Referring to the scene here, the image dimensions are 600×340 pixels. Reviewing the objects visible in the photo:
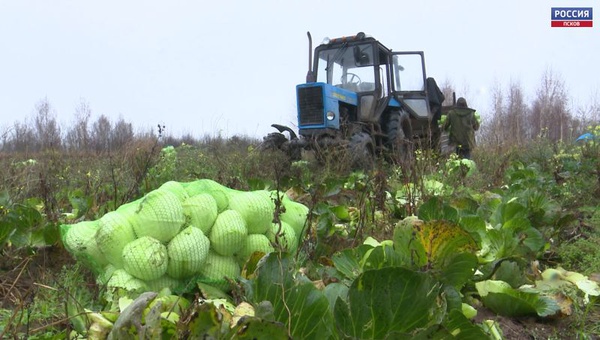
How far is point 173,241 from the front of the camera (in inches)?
68.4

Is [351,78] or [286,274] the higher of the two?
[351,78]

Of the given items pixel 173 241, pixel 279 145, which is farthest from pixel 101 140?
pixel 173 241

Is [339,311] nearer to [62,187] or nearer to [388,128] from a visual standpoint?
[62,187]

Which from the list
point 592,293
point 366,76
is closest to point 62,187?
point 592,293

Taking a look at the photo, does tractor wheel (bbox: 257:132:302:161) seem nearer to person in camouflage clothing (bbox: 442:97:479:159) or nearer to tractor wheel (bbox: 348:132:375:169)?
tractor wheel (bbox: 348:132:375:169)

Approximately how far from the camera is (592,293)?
72.4 inches

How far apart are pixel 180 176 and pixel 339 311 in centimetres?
503

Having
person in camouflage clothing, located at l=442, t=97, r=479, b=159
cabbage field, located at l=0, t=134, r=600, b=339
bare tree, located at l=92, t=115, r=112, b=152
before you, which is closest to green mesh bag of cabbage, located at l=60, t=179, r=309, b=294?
cabbage field, located at l=0, t=134, r=600, b=339

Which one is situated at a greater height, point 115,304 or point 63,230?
point 63,230

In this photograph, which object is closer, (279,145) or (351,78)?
(279,145)

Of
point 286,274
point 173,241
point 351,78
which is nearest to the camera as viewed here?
point 286,274

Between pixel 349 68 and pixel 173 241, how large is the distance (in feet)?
30.3

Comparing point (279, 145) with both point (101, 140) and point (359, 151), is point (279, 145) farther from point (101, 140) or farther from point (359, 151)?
point (101, 140)

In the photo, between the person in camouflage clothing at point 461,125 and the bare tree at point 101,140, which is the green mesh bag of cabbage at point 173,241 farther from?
the person in camouflage clothing at point 461,125
